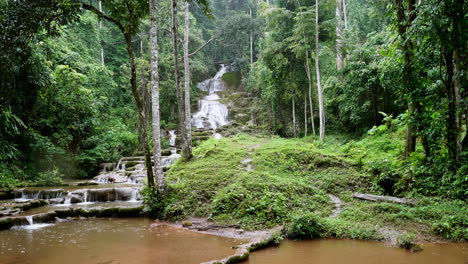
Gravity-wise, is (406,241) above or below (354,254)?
above

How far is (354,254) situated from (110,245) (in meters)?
4.92

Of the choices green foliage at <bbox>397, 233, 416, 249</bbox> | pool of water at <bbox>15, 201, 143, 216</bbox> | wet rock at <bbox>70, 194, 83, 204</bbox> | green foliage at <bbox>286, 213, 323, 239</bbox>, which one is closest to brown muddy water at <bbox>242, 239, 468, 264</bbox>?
green foliage at <bbox>397, 233, 416, 249</bbox>

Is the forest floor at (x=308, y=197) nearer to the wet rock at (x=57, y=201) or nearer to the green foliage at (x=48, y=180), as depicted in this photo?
the wet rock at (x=57, y=201)

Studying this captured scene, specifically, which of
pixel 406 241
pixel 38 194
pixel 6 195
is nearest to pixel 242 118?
pixel 38 194

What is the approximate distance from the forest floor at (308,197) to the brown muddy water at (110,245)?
1094 millimetres

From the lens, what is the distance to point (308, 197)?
8.50m

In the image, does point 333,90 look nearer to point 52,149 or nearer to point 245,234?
point 245,234

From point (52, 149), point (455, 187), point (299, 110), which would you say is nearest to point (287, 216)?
point (455, 187)

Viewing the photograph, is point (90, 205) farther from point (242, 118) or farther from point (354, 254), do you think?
point (242, 118)

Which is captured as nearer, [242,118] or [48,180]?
[48,180]

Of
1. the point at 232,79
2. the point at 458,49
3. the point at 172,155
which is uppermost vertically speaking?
the point at 232,79

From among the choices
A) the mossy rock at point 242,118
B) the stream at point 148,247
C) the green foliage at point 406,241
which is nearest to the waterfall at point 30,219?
the stream at point 148,247

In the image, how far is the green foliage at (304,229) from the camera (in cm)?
642

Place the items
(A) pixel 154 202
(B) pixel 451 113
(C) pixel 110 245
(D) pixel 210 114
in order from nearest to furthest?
1. (C) pixel 110 245
2. (B) pixel 451 113
3. (A) pixel 154 202
4. (D) pixel 210 114
